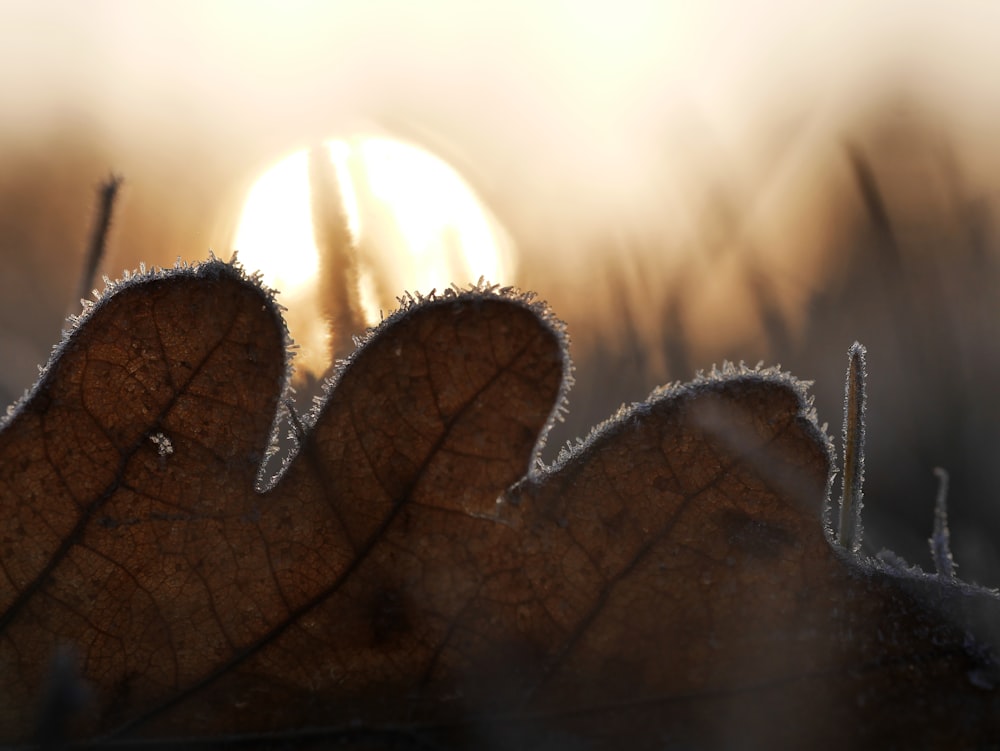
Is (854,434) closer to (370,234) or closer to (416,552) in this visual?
(416,552)

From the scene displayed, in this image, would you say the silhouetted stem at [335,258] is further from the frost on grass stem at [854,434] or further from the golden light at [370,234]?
the frost on grass stem at [854,434]

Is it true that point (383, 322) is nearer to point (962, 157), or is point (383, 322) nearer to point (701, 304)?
point (701, 304)

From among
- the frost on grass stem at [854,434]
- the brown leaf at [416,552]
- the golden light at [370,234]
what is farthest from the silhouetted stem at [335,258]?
the frost on grass stem at [854,434]

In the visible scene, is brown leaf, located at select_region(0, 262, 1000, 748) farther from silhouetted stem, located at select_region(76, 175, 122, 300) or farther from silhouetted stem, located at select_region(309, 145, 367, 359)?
silhouetted stem, located at select_region(76, 175, 122, 300)

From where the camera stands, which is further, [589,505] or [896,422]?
[896,422]

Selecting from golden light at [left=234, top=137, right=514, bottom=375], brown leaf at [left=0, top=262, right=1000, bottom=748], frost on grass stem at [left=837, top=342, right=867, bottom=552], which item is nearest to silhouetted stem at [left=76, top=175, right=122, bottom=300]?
golden light at [left=234, top=137, right=514, bottom=375]

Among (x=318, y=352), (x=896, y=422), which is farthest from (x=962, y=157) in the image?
(x=318, y=352)

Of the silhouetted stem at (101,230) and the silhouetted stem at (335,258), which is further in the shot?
the silhouetted stem at (101,230)
